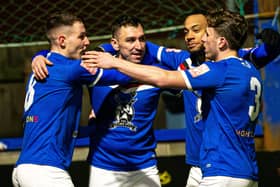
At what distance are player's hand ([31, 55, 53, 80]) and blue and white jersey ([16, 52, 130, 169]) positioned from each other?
0.10 ft

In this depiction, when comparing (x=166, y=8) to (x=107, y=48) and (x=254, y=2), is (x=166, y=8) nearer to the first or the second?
(x=254, y=2)

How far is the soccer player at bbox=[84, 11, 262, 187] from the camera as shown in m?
4.46

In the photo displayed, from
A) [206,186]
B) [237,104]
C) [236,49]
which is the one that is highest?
[236,49]

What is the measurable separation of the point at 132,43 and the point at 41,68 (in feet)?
2.55

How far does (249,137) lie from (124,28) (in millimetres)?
1374

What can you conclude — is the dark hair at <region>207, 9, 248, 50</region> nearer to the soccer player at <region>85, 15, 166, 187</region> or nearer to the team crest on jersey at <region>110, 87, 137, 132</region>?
the soccer player at <region>85, 15, 166, 187</region>

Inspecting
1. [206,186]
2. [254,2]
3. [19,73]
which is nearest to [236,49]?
[206,186]

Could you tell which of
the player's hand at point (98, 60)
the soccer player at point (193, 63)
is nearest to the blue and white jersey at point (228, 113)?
the player's hand at point (98, 60)

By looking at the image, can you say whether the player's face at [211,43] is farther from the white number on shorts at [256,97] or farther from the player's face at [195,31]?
the player's face at [195,31]

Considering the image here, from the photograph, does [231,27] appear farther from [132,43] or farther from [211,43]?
[132,43]

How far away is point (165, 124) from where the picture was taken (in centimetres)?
734

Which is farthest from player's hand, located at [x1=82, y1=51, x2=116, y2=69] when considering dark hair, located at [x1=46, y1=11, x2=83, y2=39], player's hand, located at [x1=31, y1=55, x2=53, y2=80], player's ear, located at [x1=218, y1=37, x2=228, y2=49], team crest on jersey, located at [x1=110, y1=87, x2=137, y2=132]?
player's ear, located at [x1=218, y1=37, x2=228, y2=49]

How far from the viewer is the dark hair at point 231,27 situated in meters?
4.58

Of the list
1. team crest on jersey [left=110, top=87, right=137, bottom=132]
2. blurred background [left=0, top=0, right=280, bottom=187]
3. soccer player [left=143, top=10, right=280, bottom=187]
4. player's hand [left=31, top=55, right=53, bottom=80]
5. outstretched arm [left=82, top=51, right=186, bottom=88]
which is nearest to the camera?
outstretched arm [left=82, top=51, right=186, bottom=88]
